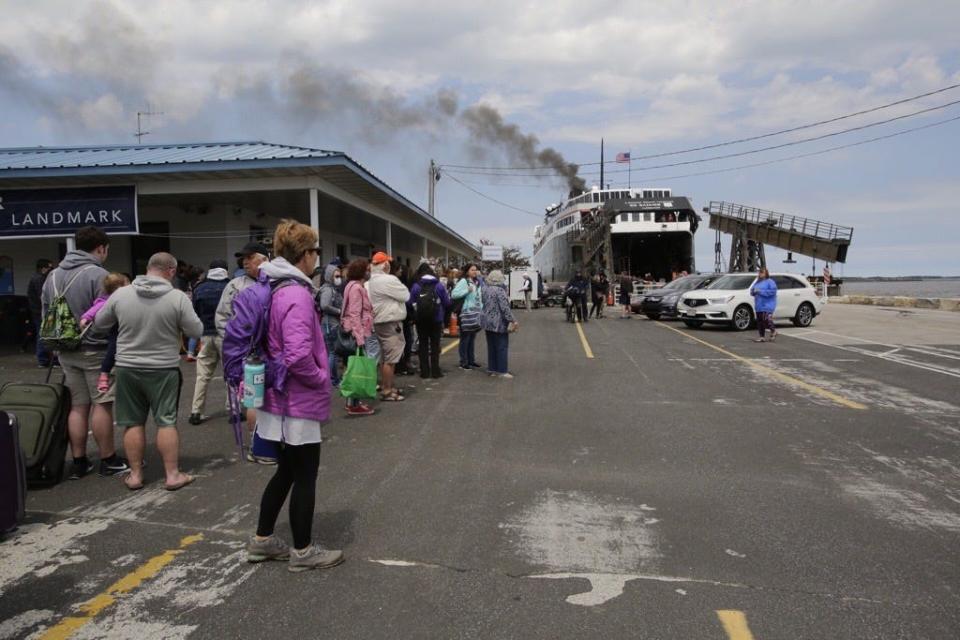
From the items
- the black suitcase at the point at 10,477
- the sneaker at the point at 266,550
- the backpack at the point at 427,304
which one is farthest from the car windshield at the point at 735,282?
the black suitcase at the point at 10,477

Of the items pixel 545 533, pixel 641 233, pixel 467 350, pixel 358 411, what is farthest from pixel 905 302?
pixel 545 533

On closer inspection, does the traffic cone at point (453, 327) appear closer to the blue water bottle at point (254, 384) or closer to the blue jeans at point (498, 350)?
the blue jeans at point (498, 350)

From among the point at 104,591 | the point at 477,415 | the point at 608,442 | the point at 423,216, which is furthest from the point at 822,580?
the point at 423,216

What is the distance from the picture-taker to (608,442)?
6.31m

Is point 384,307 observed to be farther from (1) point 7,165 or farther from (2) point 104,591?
(1) point 7,165

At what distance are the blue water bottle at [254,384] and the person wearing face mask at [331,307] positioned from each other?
465cm

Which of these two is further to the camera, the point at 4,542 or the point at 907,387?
the point at 907,387

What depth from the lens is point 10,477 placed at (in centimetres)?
406

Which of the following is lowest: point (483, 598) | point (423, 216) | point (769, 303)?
point (483, 598)

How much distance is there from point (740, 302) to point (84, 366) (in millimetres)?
16869

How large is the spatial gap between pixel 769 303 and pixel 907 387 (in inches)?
244

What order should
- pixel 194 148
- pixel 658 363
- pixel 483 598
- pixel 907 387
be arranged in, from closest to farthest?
pixel 483 598, pixel 907 387, pixel 658 363, pixel 194 148

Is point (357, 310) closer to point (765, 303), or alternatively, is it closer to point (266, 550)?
point (266, 550)

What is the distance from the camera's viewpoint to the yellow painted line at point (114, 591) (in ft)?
9.82
